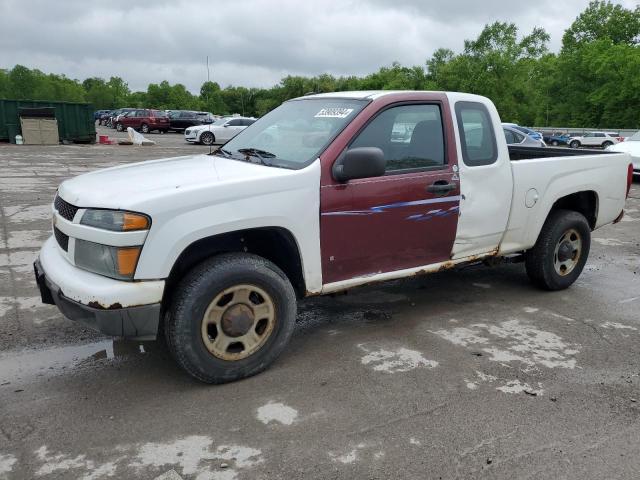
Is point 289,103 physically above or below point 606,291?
above

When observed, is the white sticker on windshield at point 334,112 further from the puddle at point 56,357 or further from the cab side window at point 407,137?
the puddle at point 56,357

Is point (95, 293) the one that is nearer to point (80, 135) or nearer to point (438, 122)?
point (438, 122)

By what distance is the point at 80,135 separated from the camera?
84.7 ft

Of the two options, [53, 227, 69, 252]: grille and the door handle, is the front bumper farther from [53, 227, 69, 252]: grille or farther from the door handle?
the door handle

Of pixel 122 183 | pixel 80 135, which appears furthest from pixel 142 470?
pixel 80 135

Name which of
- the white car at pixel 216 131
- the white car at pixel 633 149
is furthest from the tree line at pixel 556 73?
the white car at pixel 633 149

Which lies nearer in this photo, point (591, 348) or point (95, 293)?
point (95, 293)

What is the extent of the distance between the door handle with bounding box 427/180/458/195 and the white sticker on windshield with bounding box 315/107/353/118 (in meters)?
0.83

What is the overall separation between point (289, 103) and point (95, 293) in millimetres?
2541

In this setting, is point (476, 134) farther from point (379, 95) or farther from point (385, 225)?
point (385, 225)

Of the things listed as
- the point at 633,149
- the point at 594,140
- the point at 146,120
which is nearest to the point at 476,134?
the point at 633,149

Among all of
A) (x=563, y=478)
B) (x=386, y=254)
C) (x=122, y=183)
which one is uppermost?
(x=122, y=183)

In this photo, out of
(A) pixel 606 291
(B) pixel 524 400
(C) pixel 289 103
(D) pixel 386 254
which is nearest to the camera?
(B) pixel 524 400

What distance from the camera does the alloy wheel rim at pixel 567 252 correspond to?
5281 millimetres
